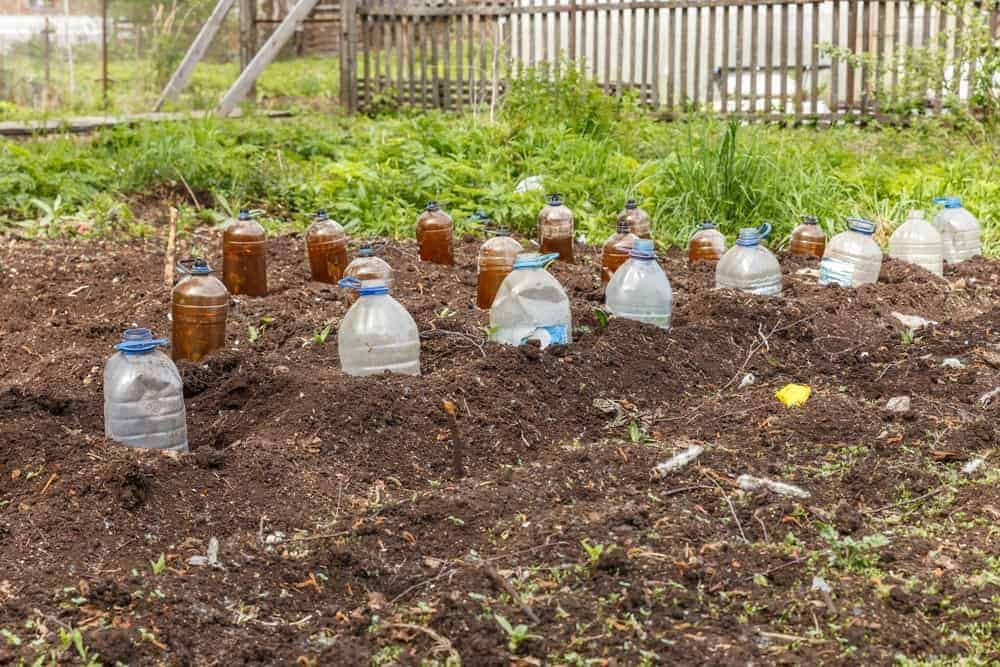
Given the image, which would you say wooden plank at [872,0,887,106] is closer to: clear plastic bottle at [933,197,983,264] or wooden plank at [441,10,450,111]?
wooden plank at [441,10,450,111]

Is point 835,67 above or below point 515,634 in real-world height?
above

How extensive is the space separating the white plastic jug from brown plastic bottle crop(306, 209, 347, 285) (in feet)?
5.40

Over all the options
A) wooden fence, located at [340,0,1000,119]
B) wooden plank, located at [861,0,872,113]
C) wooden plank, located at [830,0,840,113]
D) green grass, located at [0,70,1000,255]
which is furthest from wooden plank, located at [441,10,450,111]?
wooden plank, located at [861,0,872,113]

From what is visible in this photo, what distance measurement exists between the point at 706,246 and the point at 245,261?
2.36 meters

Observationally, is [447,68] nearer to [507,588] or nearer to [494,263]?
[494,263]

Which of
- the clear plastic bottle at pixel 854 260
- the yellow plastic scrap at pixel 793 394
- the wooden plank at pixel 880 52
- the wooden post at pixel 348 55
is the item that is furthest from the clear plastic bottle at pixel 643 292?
the wooden post at pixel 348 55

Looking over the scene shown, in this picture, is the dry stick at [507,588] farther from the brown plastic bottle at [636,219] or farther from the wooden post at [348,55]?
the wooden post at [348,55]

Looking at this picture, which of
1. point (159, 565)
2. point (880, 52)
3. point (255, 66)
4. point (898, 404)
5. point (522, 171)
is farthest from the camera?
point (255, 66)

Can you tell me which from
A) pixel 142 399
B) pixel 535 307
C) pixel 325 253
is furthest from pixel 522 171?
pixel 142 399

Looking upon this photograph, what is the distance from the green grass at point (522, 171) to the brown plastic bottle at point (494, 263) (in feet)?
6.43

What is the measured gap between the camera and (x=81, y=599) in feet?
9.26

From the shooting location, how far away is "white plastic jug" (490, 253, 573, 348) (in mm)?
4574

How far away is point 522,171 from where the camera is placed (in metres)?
8.70

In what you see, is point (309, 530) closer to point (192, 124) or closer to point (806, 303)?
point (806, 303)
